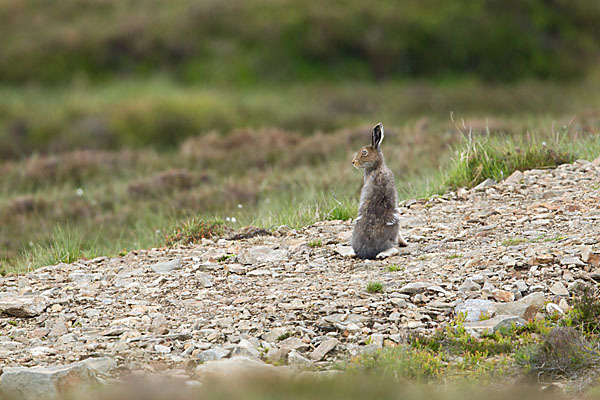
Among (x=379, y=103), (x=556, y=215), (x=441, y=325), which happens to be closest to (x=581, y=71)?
(x=379, y=103)

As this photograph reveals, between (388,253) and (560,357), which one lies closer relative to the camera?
(560,357)

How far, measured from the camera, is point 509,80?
36.0 m

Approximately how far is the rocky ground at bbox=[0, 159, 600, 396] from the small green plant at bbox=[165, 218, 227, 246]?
0.50 meters

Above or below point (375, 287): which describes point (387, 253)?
below

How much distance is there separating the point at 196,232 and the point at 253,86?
77.1 feet

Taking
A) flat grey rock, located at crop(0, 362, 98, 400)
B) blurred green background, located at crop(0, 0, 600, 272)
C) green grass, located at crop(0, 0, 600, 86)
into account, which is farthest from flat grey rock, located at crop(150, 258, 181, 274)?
green grass, located at crop(0, 0, 600, 86)

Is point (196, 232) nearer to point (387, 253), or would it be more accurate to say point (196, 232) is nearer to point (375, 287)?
point (387, 253)

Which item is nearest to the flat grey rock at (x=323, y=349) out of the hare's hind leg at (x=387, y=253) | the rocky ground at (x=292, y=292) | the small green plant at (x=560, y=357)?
the rocky ground at (x=292, y=292)

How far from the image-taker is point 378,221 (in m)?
9.41

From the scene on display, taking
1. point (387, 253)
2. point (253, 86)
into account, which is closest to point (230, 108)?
point (253, 86)

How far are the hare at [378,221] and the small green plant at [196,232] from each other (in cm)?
268

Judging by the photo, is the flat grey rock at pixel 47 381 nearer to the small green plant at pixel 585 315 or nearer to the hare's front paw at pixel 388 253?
the hare's front paw at pixel 388 253

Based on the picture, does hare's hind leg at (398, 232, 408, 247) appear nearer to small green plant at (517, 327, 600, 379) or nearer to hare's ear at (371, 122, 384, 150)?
hare's ear at (371, 122, 384, 150)

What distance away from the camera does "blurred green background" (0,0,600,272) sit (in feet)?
72.6
